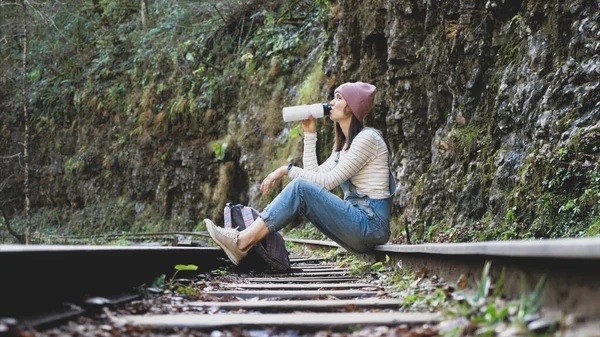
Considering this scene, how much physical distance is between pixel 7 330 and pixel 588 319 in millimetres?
1748

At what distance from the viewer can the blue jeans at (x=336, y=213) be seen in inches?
181

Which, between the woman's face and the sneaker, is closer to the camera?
the sneaker

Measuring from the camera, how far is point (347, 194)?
523 cm

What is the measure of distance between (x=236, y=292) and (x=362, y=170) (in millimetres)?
1913

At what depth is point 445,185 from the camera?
→ 8.32 meters

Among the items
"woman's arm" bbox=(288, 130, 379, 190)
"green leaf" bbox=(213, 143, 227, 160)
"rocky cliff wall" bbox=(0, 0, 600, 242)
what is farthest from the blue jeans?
"green leaf" bbox=(213, 143, 227, 160)

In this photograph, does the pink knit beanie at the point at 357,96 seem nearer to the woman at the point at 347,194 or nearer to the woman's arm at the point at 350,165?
the woman at the point at 347,194

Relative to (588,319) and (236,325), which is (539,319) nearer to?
(588,319)

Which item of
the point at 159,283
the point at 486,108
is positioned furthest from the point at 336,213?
the point at 486,108

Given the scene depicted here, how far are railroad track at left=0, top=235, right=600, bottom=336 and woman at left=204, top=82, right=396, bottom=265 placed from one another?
1003mm

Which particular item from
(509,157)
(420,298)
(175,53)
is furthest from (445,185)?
(175,53)

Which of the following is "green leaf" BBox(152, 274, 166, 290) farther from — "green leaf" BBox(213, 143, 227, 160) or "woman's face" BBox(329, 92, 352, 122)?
"green leaf" BBox(213, 143, 227, 160)

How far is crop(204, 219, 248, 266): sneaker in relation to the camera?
4.61 m

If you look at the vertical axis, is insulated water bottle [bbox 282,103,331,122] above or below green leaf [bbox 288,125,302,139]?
below
